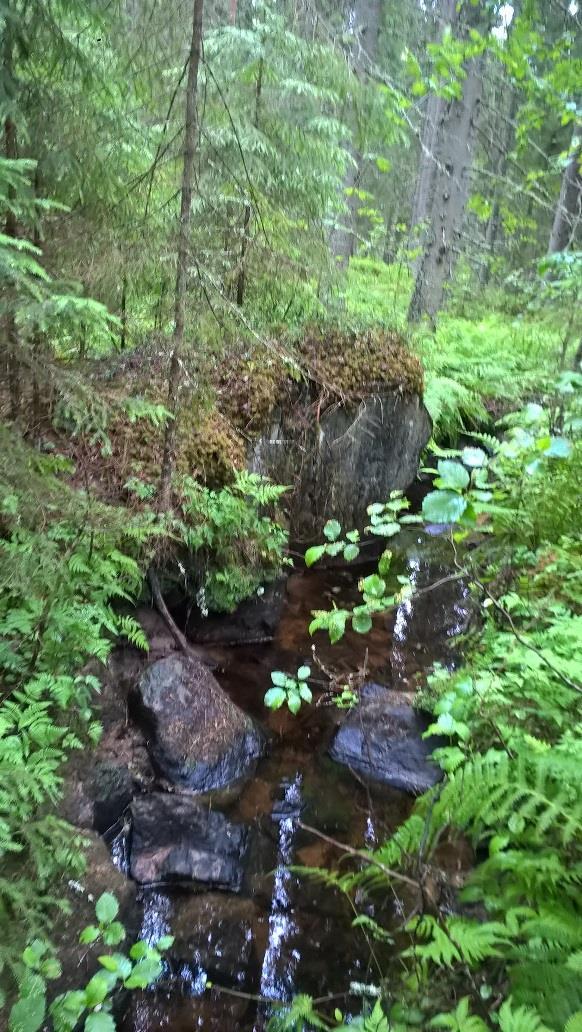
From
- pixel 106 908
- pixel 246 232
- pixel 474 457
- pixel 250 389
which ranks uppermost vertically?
pixel 246 232

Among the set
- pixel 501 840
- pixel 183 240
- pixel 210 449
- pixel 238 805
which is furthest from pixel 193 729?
pixel 183 240

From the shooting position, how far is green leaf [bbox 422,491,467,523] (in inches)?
85.7

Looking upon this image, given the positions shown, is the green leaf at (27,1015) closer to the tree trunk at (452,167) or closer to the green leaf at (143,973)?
the green leaf at (143,973)

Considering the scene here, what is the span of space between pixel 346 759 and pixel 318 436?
3.59 meters

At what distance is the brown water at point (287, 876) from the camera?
10.8 feet

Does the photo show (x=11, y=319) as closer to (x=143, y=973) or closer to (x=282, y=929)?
A: (x=143, y=973)

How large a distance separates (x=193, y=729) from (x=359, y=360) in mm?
4692

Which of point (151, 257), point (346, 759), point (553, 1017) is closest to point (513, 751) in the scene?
point (553, 1017)

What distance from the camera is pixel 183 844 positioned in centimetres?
400

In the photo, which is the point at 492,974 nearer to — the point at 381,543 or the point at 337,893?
the point at 337,893

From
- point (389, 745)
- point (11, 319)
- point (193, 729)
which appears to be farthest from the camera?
point (389, 745)

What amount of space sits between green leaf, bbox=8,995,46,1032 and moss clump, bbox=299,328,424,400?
5755 millimetres

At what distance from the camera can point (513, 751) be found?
2840mm

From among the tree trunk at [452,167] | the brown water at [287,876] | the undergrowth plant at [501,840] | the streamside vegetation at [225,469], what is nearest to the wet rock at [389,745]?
the brown water at [287,876]
